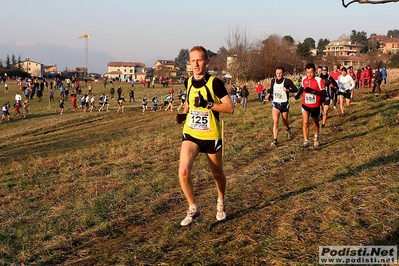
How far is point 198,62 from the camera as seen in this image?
470cm

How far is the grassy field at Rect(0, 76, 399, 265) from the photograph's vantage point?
4273mm

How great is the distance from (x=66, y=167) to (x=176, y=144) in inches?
135

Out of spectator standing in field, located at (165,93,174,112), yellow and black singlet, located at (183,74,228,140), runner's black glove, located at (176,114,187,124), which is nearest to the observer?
yellow and black singlet, located at (183,74,228,140)

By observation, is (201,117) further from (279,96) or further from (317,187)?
(279,96)

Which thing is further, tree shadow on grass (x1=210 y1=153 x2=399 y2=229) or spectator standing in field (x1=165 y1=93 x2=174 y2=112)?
spectator standing in field (x1=165 y1=93 x2=174 y2=112)

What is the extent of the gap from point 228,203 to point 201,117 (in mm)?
1607

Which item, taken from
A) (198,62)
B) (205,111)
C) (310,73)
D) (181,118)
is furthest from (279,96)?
(198,62)

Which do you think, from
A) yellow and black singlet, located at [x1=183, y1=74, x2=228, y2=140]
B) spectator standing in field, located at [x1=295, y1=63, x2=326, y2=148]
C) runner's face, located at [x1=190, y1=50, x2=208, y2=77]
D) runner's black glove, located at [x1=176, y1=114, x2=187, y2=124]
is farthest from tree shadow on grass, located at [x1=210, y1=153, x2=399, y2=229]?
spectator standing in field, located at [x1=295, y1=63, x2=326, y2=148]

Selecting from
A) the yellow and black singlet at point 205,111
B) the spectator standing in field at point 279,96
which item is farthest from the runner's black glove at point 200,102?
the spectator standing in field at point 279,96

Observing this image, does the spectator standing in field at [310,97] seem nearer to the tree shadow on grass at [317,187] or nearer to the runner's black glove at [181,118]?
the tree shadow on grass at [317,187]

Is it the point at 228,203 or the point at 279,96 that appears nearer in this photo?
the point at 228,203

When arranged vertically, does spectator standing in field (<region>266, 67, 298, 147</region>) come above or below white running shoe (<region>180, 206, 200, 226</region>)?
above

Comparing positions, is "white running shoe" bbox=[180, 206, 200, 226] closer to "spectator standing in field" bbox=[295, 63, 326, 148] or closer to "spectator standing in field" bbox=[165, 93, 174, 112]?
"spectator standing in field" bbox=[295, 63, 326, 148]

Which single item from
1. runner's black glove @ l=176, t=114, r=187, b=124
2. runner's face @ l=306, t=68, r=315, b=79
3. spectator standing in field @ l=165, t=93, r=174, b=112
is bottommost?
spectator standing in field @ l=165, t=93, r=174, b=112
